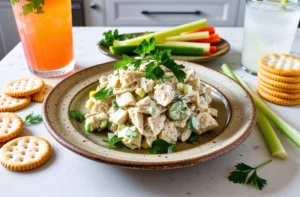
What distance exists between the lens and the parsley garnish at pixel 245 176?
76cm

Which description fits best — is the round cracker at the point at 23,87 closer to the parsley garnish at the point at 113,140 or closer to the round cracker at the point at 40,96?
the round cracker at the point at 40,96

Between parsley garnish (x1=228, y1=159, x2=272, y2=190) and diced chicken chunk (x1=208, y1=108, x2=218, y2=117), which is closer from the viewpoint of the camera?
parsley garnish (x1=228, y1=159, x2=272, y2=190)

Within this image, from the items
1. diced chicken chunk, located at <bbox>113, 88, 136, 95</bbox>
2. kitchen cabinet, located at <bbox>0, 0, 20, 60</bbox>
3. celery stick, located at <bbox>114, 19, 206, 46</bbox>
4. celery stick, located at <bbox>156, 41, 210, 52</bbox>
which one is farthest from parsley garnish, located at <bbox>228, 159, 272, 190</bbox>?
kitchen cabinet, located at <bbox>0, 0, 20, 60</bbox>

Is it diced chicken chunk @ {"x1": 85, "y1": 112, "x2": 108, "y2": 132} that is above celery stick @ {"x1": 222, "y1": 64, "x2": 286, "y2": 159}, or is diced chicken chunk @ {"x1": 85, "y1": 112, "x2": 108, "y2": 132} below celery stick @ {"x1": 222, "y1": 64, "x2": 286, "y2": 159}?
above

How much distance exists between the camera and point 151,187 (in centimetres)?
76

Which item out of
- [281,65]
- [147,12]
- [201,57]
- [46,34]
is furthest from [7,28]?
[281,65]

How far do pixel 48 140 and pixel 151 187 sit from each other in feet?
1.10

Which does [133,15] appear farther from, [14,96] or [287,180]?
[287,180]

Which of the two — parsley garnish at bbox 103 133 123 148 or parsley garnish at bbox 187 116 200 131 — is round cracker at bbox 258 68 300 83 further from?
parsley garnish at bbox 103 133 123 148

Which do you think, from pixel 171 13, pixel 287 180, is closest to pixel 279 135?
pixel 287 180

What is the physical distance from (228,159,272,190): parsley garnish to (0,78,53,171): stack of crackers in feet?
1.52

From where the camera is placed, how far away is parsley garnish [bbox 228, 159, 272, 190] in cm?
76

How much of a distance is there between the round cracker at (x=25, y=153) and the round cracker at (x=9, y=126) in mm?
31

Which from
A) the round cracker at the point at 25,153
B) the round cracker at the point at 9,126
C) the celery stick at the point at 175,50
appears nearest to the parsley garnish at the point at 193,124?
the round cracker at the point at 25,153
